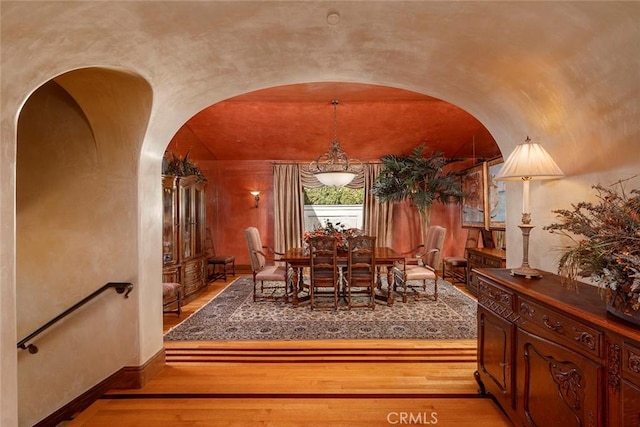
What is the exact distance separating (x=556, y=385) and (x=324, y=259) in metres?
2.98

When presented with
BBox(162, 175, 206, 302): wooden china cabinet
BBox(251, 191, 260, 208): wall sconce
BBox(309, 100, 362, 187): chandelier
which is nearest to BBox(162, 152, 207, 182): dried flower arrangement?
BBox(162, 175, 206, 302): wooden china cabinet

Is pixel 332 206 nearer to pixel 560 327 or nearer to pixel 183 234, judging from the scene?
pixel 183 234

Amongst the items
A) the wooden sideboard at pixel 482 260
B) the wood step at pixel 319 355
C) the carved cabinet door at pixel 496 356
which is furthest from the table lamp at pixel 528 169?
the wooden sideboard at pixel 482 260

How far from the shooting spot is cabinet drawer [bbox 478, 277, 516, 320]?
1823 mm

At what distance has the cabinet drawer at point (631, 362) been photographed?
3.50 feet

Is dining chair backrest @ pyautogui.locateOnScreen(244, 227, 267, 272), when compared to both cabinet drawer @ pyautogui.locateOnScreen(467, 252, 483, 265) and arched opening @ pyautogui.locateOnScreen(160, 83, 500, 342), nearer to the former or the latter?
arched opening @ pyautogui.locateOnScreen(160, 83, 500, 342)

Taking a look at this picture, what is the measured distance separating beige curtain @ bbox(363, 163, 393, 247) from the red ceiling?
302 mm

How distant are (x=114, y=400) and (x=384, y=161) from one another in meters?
5.60

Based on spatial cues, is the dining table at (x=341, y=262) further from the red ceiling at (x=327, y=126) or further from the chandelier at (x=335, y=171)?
the red ceiling at (x=327, y=126)

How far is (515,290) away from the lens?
1.77m

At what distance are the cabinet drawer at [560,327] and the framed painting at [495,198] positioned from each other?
367 centimetres

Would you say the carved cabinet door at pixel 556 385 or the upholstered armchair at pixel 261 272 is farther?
the upholstered armchair at pixel 261 272

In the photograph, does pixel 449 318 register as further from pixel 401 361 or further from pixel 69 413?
pixel 69 413

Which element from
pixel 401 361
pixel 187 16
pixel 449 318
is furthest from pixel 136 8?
pixel 449 318
